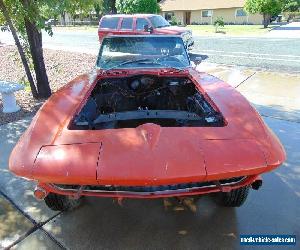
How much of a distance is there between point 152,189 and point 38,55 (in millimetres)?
4639

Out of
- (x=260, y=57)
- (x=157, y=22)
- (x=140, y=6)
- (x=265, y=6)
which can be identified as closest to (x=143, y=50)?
(x=260, y=57)

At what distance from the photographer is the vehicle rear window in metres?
12.0

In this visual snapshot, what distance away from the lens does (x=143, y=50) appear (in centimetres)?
415

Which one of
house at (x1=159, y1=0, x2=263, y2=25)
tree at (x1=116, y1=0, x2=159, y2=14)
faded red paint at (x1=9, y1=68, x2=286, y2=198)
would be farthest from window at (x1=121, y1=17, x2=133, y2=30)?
house at (x1=159, y1=0, x2=263, y2=25)

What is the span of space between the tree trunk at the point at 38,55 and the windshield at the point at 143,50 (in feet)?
7.14

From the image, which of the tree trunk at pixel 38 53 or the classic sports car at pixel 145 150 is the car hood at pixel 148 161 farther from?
the tree trunk at pixel 38 53

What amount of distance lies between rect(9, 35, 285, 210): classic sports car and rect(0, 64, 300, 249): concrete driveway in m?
0.18

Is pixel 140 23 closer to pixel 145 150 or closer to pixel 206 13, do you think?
pixel 145 150

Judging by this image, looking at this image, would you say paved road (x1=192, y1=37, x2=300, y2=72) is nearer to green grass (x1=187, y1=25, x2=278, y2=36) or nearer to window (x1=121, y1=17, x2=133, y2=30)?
window (x1=121, y1=17, x2=133, y2=30)

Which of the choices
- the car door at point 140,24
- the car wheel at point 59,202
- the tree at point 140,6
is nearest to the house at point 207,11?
the tree at point 140,6

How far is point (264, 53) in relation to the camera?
11797mm

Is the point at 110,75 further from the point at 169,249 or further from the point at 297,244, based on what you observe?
the point at 297,244

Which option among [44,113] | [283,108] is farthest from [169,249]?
[283,108]

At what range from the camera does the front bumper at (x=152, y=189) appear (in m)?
2.24
